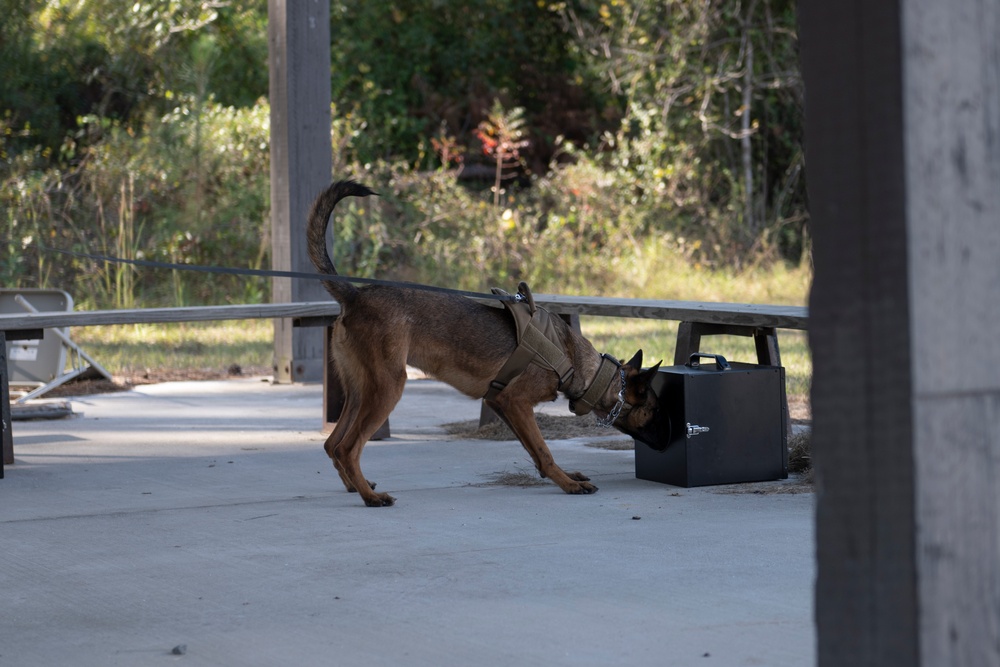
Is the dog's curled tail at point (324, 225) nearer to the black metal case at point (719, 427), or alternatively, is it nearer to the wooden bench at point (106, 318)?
the wooden bench at point (106, 318)

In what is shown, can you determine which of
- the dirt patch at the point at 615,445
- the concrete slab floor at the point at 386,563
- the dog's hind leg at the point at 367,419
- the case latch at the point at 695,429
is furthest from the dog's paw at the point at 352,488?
the dirt patch at the point at 615,445

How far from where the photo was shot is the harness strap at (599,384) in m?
6.02

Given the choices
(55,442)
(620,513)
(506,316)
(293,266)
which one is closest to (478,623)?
(620,513)

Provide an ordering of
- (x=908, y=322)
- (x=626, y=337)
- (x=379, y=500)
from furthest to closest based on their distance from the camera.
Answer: (x=626, y=337) < (x=379, y=500) < (x=908, y=322)

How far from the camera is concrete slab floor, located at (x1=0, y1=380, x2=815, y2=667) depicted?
341cm

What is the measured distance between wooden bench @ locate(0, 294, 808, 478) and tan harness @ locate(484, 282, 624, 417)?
0.23m

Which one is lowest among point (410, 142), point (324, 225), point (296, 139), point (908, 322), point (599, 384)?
point (599, 384)

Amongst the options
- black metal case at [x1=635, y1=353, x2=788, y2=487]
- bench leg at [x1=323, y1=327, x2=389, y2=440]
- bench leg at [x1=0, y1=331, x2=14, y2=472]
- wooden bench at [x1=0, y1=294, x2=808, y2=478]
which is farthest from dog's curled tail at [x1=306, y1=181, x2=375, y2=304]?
bench leg at [x1=0, y1=331, x2=14, y2=472]

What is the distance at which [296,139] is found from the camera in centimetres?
1006

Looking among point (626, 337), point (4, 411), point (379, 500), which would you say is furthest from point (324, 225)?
point (626, 337)

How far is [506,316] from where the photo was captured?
617cm

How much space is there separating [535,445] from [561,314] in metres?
1.90

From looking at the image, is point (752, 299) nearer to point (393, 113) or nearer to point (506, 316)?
point (393, 113)

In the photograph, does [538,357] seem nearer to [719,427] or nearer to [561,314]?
[719,427]
